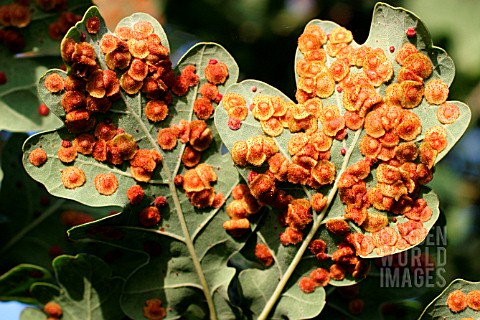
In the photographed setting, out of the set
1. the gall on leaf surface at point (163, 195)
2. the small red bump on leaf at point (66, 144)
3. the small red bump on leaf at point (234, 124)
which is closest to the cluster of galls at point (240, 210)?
the gall on leaf surface at point (163, 195)

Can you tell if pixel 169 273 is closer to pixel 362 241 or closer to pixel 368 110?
pixel 362 241

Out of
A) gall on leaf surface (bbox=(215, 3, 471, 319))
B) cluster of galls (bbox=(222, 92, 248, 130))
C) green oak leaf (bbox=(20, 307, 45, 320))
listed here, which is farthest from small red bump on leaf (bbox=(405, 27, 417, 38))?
green oak leaf (bbox=(20, 307, 45, 320))

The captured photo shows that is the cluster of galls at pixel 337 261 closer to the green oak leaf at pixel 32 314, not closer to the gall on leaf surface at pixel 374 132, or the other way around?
the gall on leaf surface at pixel 374 132

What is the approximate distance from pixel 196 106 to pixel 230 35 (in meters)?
1.72

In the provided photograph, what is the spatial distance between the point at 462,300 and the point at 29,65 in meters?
1.27

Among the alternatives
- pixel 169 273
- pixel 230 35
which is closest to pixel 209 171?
pixel 169 273

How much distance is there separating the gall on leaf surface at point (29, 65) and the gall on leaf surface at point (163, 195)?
0.38m

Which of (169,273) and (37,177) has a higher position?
(37,177)

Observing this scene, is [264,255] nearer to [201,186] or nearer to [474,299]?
[201,186]

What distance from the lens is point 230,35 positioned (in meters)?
3.34

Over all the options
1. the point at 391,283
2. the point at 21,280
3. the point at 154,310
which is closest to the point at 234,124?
the point at 154,310

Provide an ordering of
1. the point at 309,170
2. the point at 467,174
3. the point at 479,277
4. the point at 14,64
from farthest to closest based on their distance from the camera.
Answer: the point at 467,174 → the point at 479,277 → the point at 14,64 → the point at 309,170

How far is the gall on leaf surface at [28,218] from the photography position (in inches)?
82.6

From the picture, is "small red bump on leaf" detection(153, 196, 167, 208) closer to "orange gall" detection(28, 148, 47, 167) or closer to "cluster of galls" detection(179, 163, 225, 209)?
"cluster of galls" detection(179, 163, 225, 209)
